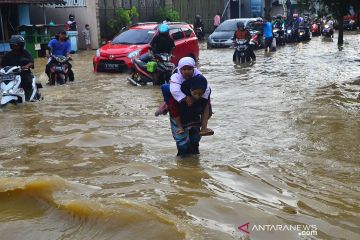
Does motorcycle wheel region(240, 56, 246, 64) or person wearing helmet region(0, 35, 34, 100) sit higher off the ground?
person wearing helmet region(0, 35, 34, 100)

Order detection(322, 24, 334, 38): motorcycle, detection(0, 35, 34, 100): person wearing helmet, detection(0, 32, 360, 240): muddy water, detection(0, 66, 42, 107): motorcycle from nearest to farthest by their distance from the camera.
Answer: detection(0, 32, 360, 240): muddy water < detection(0, 66, 42, 107): motorcycle < detection(0, 35, 34, 100): person wearing helmet < detection(322, 24, 334, 38): motorcycle

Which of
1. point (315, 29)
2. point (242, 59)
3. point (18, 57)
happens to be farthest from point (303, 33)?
point (18, 57)

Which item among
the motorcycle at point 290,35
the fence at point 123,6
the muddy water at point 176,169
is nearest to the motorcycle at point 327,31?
the motorcycle at point 290,35

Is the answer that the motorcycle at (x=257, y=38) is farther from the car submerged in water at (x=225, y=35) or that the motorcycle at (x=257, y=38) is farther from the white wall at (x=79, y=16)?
the white wall at (x=79, y=16)

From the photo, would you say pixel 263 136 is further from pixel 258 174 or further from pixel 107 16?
pixel 107 16

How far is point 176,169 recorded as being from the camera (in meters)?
5.71

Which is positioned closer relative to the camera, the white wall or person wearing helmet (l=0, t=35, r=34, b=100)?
person wearing helmet (l=0, t=35, r=34, b=100)

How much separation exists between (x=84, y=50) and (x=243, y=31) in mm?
10166

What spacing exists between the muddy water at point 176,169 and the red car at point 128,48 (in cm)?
374

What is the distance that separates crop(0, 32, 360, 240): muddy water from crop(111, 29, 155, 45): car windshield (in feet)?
14.7

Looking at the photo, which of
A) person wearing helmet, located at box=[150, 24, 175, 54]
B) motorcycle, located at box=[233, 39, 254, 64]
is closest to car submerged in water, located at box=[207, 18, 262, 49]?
motorcycle, located at box=[233, 39, 254, 64]

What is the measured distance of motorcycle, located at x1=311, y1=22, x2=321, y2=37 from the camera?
→ 3197 centimetres

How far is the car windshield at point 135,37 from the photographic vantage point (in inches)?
606

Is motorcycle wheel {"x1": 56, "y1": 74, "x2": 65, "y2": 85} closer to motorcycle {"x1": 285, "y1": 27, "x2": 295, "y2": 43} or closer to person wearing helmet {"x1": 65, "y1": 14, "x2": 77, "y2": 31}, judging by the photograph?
person wearing helmet {"x1": 65, "y1": 14, "x2": 77, "y2": 31}
